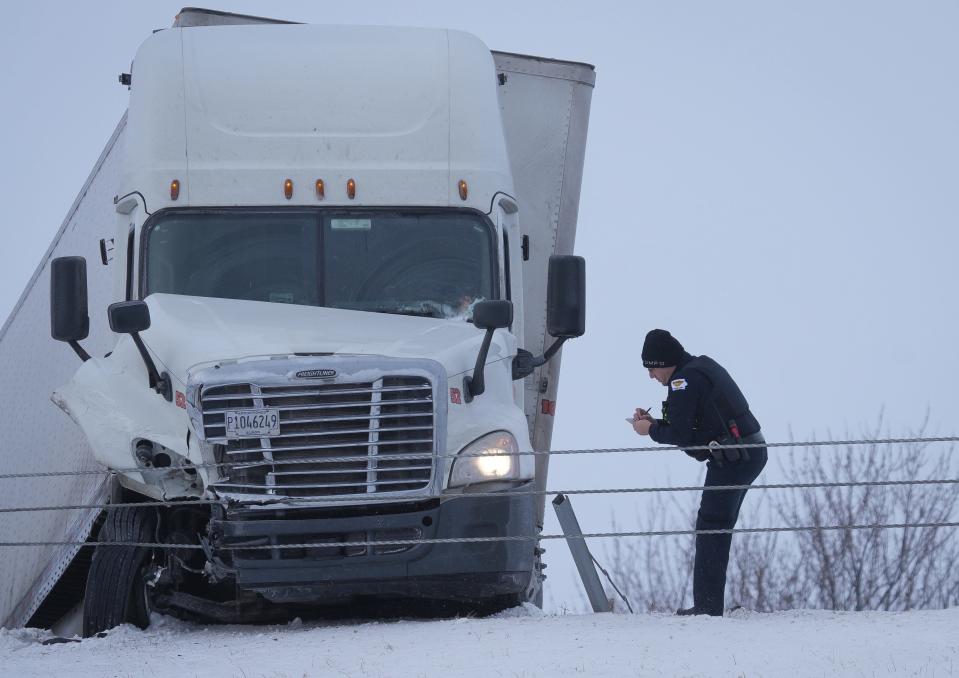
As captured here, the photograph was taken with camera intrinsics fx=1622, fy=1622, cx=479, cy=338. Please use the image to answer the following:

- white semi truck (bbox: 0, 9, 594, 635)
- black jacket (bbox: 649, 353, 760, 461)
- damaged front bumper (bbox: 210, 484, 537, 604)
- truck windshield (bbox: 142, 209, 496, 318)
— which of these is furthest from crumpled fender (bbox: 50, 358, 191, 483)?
black jacket (bbox: 649, 353, 760, 461)

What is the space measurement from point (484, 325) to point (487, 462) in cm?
83

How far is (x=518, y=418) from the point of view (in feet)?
31.9

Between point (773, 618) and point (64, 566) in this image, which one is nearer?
Result: point (773, 618)

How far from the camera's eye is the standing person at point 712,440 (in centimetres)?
985

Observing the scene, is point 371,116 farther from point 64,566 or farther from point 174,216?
point 64,566

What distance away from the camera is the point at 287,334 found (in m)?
9.52

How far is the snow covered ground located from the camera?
7.61 metres

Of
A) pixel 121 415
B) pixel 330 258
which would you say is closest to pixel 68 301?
pixel 121 415

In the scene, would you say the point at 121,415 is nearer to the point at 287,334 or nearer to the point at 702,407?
the point at 287,334

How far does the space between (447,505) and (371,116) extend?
2970 millimetres

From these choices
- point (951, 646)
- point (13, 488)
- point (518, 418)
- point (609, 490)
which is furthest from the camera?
point (13, 488)

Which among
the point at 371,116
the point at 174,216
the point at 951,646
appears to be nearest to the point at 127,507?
the point at 174,216

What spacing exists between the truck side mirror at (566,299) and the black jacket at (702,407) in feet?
2.33

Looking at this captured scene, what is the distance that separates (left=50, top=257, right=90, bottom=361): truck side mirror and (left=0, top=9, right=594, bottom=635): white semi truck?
0.05 ft
